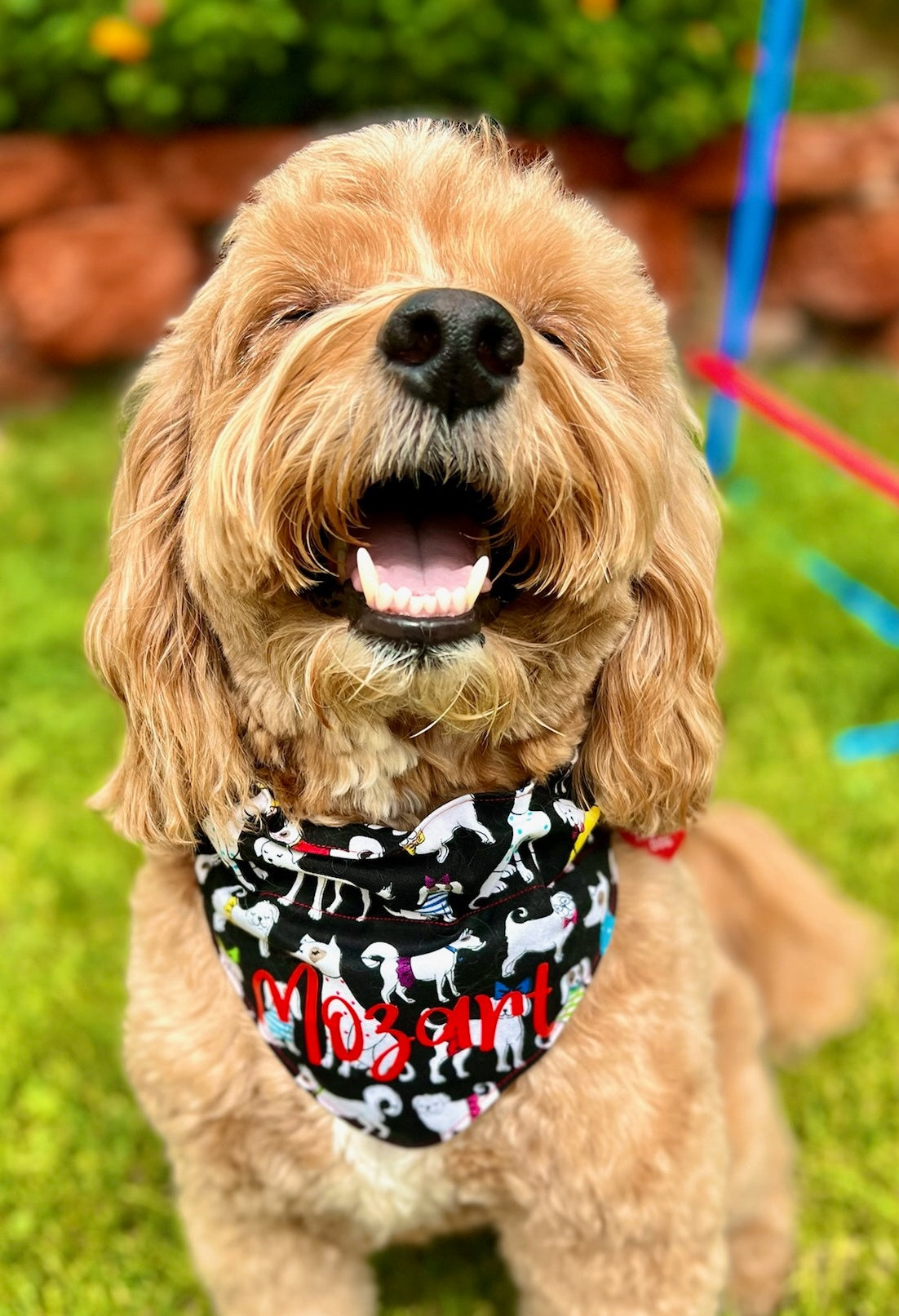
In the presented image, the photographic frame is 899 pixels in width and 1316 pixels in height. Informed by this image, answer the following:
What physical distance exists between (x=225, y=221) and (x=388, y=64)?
1.04 m

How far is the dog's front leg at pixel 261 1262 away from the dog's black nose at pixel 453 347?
1371 mm

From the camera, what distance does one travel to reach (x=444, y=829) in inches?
65.6

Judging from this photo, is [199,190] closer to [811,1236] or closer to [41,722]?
[41,722]

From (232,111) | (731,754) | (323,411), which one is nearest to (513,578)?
(323,411)

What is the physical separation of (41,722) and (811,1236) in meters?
2.71

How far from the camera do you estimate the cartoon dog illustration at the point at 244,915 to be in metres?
1.73

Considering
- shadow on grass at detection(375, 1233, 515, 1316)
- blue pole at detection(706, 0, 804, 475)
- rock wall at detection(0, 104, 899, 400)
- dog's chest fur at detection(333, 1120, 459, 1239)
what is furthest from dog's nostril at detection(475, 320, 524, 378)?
rock wall at detection(0, 104, 899, 400)

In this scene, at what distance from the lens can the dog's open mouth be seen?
1.49 m

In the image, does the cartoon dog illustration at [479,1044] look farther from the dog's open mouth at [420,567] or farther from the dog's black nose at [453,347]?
the dog's black nose at [453,347]

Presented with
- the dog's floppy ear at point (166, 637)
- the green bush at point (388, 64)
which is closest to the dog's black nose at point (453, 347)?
the dog's floppy ear at point (166, 637)

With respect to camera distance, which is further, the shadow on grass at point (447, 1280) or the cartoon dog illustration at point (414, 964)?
the shadow on grass at point (447, 1280)

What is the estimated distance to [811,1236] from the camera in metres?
2.42

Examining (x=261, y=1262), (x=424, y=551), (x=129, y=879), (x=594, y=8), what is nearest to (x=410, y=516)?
(x=424, y=551)

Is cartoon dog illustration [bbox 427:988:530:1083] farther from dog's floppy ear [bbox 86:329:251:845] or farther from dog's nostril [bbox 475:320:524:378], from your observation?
dog's nostril [bbox 475:320:524:378]
